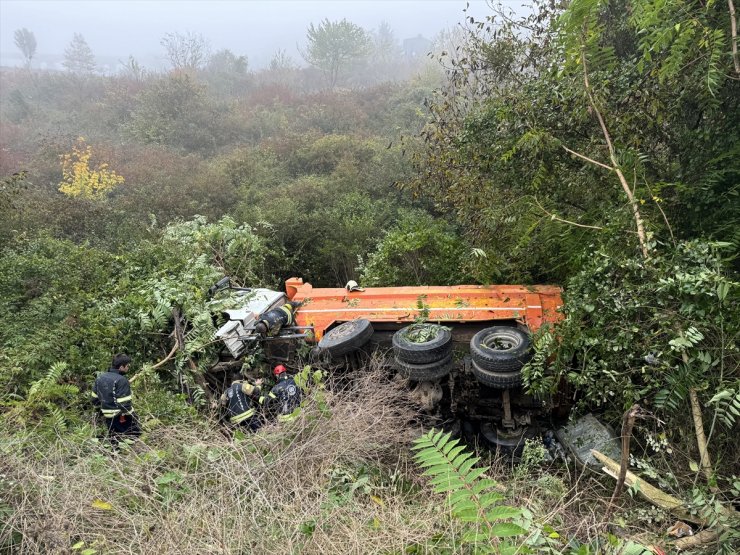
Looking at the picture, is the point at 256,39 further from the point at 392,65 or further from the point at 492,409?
the point at 492,409

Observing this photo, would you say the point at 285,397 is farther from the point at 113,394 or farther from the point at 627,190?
the point at 627,190

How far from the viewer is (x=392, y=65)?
2222 inches

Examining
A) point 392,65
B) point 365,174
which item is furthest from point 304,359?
point 392,65

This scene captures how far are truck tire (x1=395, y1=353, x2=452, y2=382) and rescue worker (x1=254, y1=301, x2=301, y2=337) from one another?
151 centimetres

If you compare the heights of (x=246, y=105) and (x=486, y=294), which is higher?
(x=246, y=105)

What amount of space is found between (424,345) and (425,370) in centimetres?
24

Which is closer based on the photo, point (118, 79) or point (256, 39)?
point (118, 79)

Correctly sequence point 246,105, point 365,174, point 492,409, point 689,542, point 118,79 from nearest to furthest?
point 689,542 < point 492,409 < point 365,174 < point 246,105 < point 118,79

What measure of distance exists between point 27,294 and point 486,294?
5960mm

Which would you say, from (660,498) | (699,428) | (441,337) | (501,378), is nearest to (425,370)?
(441,337)

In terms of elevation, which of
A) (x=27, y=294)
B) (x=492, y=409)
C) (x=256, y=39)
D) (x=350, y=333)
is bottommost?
(x=492, y=409)

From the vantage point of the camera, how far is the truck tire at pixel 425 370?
14.6ft

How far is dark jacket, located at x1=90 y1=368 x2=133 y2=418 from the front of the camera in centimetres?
449

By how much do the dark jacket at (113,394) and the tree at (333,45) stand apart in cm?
4105
